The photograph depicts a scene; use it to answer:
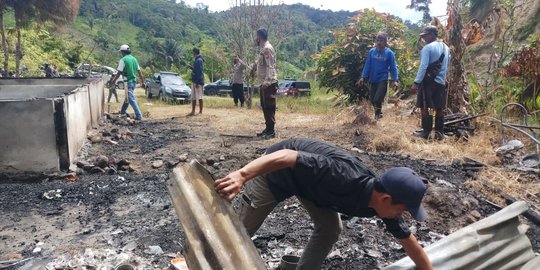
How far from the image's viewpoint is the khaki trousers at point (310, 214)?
238 cm

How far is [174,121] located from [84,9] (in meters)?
73.7

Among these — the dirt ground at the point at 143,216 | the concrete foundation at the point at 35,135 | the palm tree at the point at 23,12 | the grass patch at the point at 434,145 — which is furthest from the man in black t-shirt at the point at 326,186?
the palm tree at the point at 23,12

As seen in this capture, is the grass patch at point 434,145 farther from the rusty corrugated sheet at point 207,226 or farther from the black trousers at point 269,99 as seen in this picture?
the rusty corrugated sheet at point 207,226

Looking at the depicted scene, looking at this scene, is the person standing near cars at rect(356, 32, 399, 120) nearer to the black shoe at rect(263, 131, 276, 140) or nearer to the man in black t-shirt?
the black shoe at rect(263, 131, 276, 140)

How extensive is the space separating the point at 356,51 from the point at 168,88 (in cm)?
839

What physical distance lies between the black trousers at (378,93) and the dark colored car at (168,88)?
9.50m

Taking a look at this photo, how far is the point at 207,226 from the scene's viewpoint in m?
1.91

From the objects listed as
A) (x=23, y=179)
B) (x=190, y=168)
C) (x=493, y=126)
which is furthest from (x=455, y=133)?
(x=23, y=179)

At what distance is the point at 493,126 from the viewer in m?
6.57

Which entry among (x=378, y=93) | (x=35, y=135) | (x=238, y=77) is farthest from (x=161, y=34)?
(x=35, y=135)

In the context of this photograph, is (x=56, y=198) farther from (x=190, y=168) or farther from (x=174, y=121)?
(x=174, y=121)

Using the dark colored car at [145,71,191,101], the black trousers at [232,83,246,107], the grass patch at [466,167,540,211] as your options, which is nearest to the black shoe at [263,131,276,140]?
the grass patch at [466,167,540,211]

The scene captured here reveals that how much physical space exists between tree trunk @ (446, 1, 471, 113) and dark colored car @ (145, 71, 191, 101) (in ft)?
34.2

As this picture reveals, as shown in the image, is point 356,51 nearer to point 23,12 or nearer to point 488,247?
point 488,247
